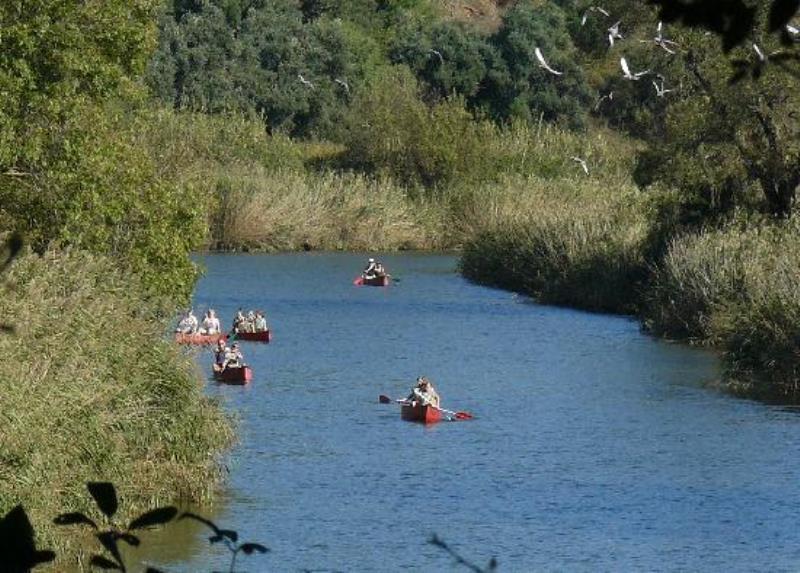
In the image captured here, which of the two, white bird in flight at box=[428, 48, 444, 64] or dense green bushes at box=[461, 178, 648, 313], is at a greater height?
white bird in flight at box=[428, 48, 444, 64]

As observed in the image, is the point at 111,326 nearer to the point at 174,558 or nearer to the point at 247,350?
the point at 174,558

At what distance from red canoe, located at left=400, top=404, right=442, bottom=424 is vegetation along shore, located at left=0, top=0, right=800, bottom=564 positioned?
12.0ft

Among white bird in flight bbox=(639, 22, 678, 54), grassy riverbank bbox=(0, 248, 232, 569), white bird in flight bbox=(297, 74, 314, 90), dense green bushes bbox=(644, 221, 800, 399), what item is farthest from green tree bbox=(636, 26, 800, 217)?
white bird in flight bbox=(297, 74, 314, 90)

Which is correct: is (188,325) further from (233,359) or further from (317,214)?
Answer: (317,214)

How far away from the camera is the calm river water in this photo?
17.3m

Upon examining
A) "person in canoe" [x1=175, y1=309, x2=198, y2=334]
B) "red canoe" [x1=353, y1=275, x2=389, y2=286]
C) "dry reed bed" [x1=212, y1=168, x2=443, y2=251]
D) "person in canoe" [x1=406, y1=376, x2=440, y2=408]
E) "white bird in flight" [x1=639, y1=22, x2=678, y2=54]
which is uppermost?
"white bird in flight" [x1=639, y1=22, x2=678, y2=54]

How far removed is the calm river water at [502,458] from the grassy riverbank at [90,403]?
0.93 meters

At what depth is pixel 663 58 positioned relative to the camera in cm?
3647

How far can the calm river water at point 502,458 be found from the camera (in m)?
17.3

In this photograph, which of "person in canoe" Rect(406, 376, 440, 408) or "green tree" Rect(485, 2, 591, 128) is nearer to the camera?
"person in canoe" Rect(406, 376, 440, 408)

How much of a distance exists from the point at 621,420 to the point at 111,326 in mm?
11077

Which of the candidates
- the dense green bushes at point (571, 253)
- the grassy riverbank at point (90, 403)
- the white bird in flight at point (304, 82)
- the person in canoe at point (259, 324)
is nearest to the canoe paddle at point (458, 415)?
the grassy riverbank at point (90, 403)

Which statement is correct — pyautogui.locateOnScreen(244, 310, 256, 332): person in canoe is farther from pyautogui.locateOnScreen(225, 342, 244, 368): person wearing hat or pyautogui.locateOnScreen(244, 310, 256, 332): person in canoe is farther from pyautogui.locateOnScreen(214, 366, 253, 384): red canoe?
pyautogui.locateOnScreen(214, 366, 253, 384): red canoe

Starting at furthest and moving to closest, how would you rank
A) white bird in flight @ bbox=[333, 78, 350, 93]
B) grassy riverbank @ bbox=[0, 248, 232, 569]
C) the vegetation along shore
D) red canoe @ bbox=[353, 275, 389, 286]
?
white bird in flight @ bbox=[333, 78, 350, 93] → red canoe @ bbox=[353, 275, 389, 286] → the vegetation along shore → grassy riverbank @ bbox=[0, 248, 232, 569]
